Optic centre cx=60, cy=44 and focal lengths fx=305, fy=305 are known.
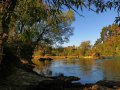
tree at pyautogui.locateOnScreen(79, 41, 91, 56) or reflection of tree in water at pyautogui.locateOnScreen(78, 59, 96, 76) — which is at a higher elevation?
tree at pyautogui.locateOnScreen(79, 41, 91, 56)

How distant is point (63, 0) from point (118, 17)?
2.17 metres

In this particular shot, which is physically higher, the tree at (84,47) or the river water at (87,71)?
the tree at (84,47)

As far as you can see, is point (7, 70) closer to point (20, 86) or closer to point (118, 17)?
point (20, 86)

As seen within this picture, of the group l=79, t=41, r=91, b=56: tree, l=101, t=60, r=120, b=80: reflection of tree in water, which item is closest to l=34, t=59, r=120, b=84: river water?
l=101, t=60, r=120, b=80: reflection of tree in water

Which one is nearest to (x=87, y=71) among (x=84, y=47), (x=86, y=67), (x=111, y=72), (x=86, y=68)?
(x=111, y=72)

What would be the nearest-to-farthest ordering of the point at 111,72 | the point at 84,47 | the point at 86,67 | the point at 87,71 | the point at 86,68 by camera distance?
the point at 111,72 → the point at 87,71 → the point at 86,68 → the point at 86,67 → the point at 84,47

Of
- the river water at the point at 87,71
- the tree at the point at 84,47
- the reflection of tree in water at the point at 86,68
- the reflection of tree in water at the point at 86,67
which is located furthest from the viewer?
the tree at the point at 84,47

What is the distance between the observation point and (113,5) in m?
11.1

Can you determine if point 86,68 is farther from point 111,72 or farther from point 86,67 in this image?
point 111,72

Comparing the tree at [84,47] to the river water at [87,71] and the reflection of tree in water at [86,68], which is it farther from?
→ the river water at [87,71]

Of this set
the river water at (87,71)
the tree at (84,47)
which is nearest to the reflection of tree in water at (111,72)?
the river water at (87,71)

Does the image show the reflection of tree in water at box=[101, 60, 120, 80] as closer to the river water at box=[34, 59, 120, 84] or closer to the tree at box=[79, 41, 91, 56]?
the river water at box=[34, 59, 120, 84]

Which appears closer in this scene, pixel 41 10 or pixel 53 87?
pixel 41 10

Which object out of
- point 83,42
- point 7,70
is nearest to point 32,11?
point 7,70
